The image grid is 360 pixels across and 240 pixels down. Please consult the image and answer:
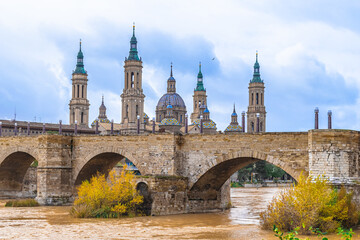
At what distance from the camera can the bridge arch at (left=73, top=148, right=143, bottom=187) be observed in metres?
38.7

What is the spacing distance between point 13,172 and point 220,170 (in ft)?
70.4

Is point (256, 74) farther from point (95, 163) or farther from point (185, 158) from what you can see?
point (185, 158)

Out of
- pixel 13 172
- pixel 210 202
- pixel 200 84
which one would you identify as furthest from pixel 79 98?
pixel 210 202

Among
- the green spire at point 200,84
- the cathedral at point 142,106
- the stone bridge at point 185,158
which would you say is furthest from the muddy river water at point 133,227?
the green spire at point 200,84

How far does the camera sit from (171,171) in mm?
33594

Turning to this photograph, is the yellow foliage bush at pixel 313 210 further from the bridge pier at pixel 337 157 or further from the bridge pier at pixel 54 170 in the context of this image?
the bridge pier at pixel 54 170

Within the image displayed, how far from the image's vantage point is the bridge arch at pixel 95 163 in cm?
3869

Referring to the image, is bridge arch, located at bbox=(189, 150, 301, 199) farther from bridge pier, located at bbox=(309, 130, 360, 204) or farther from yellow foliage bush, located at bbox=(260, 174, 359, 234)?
yellow foliage bush, located at bbox=(260, 174, 359, 234)

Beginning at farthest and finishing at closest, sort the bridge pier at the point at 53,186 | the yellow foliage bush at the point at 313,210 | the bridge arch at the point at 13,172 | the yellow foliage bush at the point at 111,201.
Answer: the bridge arch at the point at 13,172 → the bridge pier at the point at 53,186 → the yellow foliage bush at the point at 111,201 → the yellow foliage bush at the point at 313,210

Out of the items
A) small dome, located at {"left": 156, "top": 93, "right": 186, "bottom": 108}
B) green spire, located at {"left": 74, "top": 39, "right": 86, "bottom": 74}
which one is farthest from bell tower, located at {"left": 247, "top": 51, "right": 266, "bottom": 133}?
green spire, located at {"left": 74, "top": 39, "right": 86, "bottom": 74}

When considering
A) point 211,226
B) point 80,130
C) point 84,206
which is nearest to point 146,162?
point 84,206

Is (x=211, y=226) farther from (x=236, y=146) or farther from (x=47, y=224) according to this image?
(x=47, y=224)

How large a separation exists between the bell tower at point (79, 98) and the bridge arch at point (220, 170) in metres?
96.1

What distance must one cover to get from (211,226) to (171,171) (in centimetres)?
588
